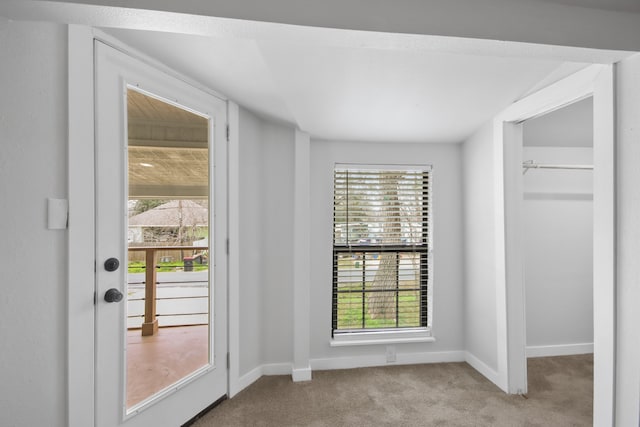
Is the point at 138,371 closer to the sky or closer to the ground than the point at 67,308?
closer to the ground

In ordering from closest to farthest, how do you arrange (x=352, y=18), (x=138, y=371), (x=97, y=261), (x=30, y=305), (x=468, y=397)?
(x=352, y=18)
(x=30, y=305)
(x=97, y=261)
(x=138, y=371)
(x=468, y=397)

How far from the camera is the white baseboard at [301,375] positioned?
2346mm

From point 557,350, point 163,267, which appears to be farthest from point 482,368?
point 163,267

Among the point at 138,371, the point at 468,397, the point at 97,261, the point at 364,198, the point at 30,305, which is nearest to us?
the point at 30,305

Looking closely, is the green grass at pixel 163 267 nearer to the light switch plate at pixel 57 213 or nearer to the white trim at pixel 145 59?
the light switch plate at pixel 57 213

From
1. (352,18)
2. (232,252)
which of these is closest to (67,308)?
(232,252)

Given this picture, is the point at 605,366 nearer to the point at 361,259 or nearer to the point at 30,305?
the point at 361,259

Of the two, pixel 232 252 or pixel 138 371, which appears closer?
pixel 138 371

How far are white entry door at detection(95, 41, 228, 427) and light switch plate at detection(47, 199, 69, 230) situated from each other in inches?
5.7

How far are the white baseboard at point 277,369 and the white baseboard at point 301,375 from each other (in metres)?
0.10

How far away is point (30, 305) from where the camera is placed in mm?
1122

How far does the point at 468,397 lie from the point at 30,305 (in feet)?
8.47

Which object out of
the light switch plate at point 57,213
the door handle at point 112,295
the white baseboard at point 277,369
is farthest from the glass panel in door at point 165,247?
the white baseboard at point 277,369

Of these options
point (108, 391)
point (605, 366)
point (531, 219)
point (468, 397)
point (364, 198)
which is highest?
point (364, 198)
